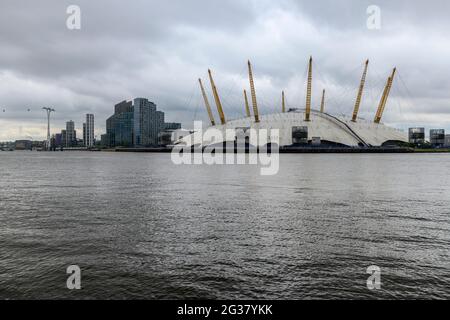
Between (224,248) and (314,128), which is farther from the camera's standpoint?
(314,128)

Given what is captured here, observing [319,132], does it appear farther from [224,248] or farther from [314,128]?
[224,248]

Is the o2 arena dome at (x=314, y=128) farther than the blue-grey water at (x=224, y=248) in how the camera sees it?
Yes

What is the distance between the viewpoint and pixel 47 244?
1794cm

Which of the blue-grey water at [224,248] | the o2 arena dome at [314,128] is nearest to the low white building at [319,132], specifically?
the o2 arena dome at [314,128]

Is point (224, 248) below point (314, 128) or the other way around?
below

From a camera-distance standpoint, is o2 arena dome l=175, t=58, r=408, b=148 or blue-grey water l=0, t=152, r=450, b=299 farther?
o2 arena dome l=175, t=58, r=408, b=148

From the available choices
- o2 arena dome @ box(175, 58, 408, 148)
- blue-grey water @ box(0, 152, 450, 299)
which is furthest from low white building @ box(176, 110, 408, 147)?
blue-grey water @ box(0, 152, 450, 299)

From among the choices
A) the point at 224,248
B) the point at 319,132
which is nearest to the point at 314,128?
the point at 319,132

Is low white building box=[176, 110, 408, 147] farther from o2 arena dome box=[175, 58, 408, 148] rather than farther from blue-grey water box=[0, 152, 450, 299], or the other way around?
blue-grey water box=[0, 152, 450, 299]

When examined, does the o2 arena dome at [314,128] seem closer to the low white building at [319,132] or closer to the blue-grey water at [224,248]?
the low white building at [319,132]

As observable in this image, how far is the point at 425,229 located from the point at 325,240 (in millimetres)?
6821
